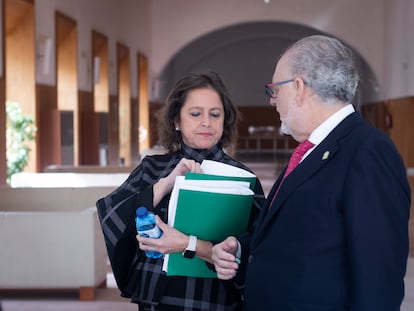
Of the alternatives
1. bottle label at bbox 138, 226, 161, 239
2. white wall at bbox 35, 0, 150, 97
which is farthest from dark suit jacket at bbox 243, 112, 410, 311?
white wall at bbox 35, 0, 150, 97

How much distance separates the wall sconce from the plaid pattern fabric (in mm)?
10734

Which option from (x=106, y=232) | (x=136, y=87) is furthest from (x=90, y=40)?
(x=106, y=232)

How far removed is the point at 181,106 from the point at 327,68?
0.84 m

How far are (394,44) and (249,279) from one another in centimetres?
1995

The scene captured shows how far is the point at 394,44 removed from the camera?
21156 mm

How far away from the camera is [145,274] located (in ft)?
8.91

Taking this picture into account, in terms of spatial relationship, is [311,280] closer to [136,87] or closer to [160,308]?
[160,308]

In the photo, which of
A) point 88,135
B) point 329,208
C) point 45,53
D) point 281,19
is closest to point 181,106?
point 329,208

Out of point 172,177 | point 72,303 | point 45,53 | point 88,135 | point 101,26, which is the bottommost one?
point 72,303

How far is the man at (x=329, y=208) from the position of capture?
6.79 feet

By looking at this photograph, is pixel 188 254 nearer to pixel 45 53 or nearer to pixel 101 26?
pixel 45 53

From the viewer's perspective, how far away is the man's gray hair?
2.24m

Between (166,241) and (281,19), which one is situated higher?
(281,19)

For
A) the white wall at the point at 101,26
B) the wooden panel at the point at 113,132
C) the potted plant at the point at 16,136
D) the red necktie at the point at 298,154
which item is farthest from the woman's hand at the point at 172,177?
the wooden panel at the point at 113,132
